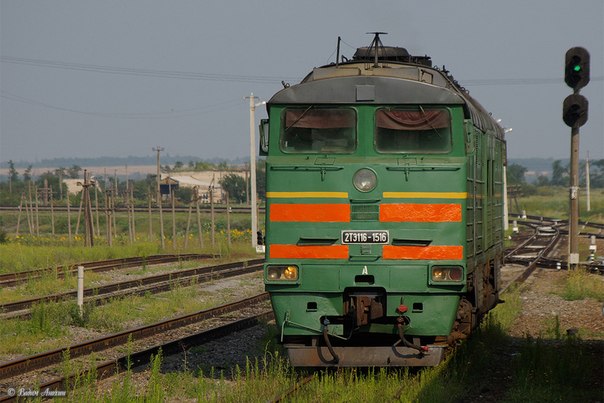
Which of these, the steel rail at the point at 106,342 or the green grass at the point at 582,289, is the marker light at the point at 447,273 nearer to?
the steel rail at the point at 106,342

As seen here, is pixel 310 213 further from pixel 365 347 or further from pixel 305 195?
pixel 365 347

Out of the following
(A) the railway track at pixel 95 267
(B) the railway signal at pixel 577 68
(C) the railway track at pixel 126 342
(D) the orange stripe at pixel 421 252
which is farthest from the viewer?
(A) the railway track at pixel 95 267

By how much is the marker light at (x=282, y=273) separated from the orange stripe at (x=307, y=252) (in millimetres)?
122

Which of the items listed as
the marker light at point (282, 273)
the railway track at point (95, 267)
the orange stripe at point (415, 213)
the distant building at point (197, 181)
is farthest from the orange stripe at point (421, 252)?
the distant building at point (197, 181)

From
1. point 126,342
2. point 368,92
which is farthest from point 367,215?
point 126,342

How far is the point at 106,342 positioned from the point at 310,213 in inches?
190

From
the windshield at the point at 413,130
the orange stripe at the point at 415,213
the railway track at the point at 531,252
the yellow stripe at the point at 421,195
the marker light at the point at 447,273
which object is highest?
the windshield at the point at 413,130

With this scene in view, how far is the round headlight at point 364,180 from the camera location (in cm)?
1070

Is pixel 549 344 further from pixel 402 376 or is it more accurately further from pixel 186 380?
pixel 186 380

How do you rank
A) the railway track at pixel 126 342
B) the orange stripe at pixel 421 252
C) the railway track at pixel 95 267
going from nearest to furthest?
the orange stripe at pixel 421 252 → the railway track at pixel 126 342 → the railway track at pixel 95 267

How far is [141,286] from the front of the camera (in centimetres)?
2302

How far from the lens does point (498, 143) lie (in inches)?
623

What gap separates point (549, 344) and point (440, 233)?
4114mm

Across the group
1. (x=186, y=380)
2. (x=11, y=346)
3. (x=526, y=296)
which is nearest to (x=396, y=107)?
(x=186, y=380)
